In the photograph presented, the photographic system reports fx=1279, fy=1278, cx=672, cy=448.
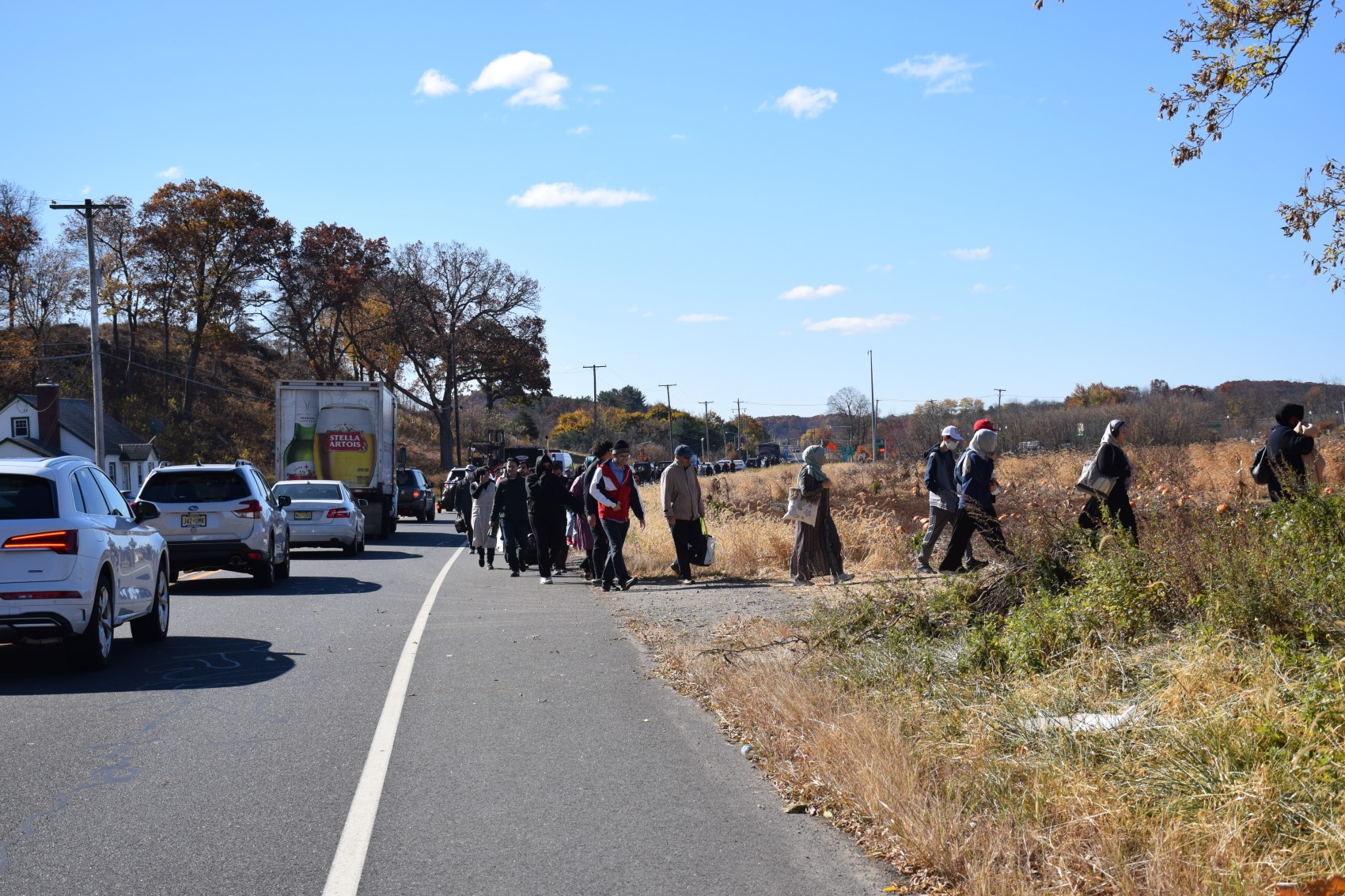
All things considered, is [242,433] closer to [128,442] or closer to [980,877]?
[128,442]

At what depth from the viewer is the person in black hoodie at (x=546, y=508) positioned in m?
16.8

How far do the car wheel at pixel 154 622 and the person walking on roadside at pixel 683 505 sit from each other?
20.2ft

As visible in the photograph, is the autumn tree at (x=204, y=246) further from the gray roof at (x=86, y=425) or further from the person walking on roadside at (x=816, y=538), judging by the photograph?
the person walking on roadside at (x=816, y=538)

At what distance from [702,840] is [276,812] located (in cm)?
197

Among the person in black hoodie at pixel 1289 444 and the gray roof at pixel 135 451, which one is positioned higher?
the gray roof at pixel 135 451

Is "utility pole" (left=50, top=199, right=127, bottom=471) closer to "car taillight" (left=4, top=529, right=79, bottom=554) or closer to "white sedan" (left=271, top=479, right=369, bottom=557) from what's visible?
"white sedan" (left=271, top=479, right=369, bottom=557)

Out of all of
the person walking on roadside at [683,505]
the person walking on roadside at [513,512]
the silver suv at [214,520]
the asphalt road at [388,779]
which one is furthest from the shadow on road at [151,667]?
the person walking on roadside at [513,512]

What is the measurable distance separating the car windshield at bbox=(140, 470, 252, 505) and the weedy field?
9.13 meters

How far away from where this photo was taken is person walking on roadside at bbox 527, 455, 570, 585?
16.8 m

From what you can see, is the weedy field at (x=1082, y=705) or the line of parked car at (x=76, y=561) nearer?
the weedy field at (x=1082, y=705)

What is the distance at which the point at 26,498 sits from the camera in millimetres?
9695

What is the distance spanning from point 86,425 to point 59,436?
3855 mm

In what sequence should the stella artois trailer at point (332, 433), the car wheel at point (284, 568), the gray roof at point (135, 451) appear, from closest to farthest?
the car wheel at point (284, 568) < the stella artois trailer at point (332, 433) < the gray roof at point (135, 451)

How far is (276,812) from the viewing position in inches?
229
